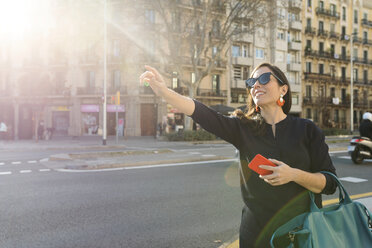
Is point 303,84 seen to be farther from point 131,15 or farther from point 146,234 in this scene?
point 146,234

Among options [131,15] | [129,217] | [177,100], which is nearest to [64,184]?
[129,217]

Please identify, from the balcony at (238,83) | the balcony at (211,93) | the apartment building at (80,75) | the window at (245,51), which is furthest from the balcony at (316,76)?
the apartment building at (80,75)

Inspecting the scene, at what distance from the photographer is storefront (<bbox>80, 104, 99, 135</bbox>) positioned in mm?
34281

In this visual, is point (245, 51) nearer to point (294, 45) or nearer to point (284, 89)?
point (294, 45)

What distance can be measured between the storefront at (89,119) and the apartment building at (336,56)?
3148 cm

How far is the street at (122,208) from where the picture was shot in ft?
12.5

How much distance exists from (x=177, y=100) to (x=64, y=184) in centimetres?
616

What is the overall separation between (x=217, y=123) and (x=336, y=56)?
54.5 metres

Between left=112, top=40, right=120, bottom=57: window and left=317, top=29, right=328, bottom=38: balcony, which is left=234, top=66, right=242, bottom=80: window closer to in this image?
left=112, top=40, right=120, bottom=57: window

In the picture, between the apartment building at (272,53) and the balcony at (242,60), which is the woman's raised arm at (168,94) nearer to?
the apartment building at (272,53)

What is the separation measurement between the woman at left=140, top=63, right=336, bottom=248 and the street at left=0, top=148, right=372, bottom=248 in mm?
2111

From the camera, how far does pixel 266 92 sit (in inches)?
74.3

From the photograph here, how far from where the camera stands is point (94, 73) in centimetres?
3500

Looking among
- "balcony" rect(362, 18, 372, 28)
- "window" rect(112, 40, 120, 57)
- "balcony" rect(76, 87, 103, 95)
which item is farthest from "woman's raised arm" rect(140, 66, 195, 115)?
"balcony" rect(362, 18, 372, 28)
